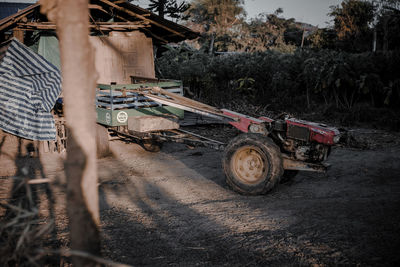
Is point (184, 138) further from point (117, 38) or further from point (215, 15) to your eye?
point (215, 15)

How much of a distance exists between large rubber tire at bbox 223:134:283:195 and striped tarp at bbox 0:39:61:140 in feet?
18.3

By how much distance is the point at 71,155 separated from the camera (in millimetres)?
2119

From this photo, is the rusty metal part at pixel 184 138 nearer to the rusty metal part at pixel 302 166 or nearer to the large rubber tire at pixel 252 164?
the large rubber tire at pixel 252 164

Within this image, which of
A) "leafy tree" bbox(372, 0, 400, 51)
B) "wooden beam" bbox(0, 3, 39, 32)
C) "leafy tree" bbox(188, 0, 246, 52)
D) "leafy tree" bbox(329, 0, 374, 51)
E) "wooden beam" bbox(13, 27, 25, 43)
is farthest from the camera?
"leafy tree" bbox(188, 0, 246, 52)

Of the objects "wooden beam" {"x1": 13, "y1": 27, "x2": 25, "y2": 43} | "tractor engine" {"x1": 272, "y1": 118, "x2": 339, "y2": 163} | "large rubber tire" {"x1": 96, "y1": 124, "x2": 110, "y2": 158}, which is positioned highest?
"wooden beam" {"x1": 13, "y1": 27, "x2": 25, "y2": 43}

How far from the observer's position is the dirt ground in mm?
3768

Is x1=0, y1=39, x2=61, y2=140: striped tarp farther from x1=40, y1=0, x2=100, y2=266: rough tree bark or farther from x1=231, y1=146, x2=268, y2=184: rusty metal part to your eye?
x1=40, y1=0, x2=100, y2=266: rough tree bark

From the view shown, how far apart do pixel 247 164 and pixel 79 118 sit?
4.15 m

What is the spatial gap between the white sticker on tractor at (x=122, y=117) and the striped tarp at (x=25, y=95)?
7.25 feet

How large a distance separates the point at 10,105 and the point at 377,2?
23707 millimetres

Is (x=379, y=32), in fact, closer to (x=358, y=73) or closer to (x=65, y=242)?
(x=358, y=73)

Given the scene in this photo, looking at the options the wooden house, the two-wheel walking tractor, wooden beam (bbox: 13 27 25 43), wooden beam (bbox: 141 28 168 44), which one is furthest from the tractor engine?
wooden beam (bbox: 13 27 25 43)

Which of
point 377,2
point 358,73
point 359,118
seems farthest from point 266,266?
point 377,2

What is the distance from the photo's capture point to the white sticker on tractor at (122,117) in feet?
26.5
